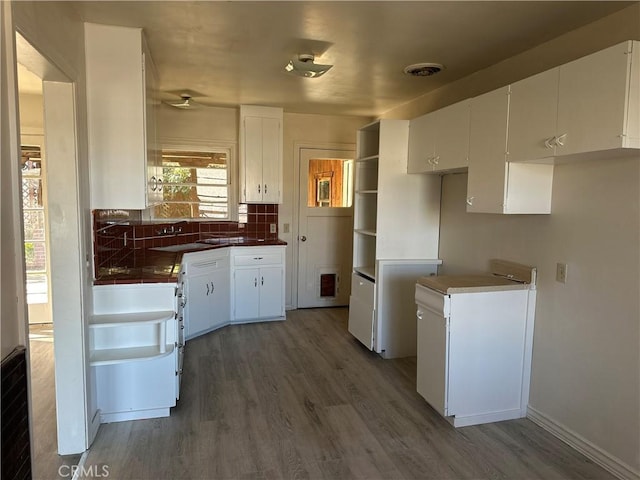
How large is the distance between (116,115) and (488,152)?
2242 mm

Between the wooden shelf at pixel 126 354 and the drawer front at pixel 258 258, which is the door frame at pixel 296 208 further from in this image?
the wooden shelf at pixel 126 354

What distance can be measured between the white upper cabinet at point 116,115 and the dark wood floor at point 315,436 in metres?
1.40

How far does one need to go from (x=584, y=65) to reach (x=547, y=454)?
2037 millimetres

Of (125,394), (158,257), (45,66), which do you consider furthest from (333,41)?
(125,394)

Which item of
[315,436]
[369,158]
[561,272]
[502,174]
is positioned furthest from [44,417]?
[561,272]

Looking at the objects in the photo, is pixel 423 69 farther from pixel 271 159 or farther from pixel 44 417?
pixel 44 417

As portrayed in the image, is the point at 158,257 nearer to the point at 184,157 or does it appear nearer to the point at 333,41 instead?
the point at 184,157

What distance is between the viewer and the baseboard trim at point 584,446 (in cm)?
214

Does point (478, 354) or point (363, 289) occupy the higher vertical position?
point (363, 289)

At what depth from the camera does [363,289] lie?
3916 mm

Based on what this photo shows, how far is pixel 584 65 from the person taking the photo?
1.98 metres

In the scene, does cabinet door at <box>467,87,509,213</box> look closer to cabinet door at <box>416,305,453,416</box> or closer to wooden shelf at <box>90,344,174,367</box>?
cabinet door at <box>416,305,453,416</box>

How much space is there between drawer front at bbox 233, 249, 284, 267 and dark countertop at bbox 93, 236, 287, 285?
94 mm

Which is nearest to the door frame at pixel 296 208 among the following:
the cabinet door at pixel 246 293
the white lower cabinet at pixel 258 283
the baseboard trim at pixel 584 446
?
the white lower cabinet at pixel 258 283
